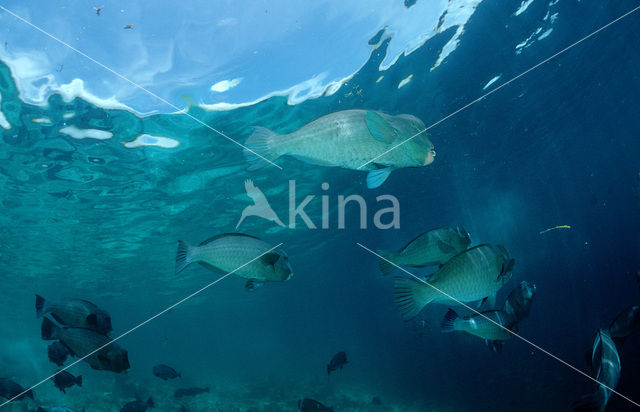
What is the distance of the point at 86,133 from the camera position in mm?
11672

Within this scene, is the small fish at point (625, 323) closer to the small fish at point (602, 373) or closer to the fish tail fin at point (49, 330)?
the small fish at point (602, 373)

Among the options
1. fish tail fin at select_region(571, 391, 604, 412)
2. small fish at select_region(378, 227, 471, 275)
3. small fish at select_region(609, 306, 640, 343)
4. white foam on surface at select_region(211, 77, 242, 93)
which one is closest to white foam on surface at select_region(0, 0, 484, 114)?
Answer: white foam on surface at select_region(211, 77, 242, 93)

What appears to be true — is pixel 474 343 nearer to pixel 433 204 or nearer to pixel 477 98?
pixel 433 204

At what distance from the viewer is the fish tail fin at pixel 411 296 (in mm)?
2600

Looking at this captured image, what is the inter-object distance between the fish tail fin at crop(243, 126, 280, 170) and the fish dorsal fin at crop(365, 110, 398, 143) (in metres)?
0.69

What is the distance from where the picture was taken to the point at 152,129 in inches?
476

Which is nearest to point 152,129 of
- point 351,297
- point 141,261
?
point 141,261

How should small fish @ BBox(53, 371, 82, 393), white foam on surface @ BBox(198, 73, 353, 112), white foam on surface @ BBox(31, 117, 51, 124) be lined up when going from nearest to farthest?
small fish @ BBox(53, 371, 82, 393)
white foam on surface @ BBox(31, 117, 51, 124)
white foam on surface @ BBox(198, 73, 353, 112)

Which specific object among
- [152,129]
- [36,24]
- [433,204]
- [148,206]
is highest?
[36,24]

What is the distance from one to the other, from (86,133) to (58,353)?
9529 mm

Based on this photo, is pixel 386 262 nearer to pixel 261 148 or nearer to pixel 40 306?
pixel 261 148

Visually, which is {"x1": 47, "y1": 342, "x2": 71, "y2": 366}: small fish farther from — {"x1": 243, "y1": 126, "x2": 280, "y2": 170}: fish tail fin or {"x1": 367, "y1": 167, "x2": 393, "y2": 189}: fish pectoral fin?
{"x1": 367, "y1": 167, "x2": 393, "y2": 189}: fish pectoral fin

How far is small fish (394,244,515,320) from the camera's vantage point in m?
2.59

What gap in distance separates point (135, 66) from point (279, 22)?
14.4 feet
